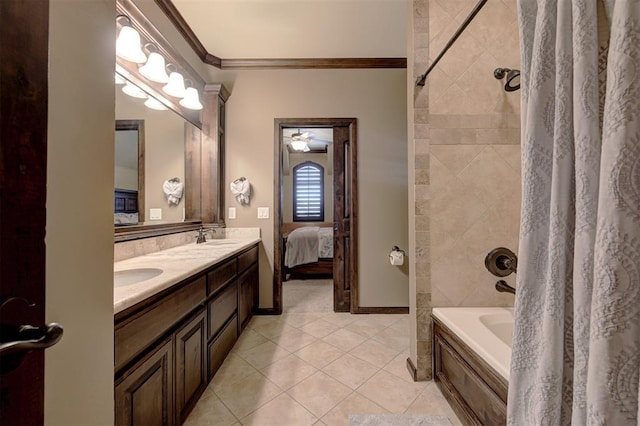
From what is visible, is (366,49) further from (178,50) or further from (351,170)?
(178,50)

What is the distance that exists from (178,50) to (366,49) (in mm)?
1812

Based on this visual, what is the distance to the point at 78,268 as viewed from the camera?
0.61 m

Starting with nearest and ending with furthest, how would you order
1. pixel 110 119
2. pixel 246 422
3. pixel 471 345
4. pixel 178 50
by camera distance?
pixel 110 119 → pixel 471 345 → pixel 246 422 → pixel 178 50

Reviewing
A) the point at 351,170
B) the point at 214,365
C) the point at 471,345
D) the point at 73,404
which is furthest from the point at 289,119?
the point at 73,404

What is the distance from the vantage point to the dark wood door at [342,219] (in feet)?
10.1

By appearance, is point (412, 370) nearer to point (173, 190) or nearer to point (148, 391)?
point (148, 391)

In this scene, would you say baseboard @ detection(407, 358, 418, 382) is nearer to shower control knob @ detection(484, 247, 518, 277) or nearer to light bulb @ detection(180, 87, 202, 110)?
shower control knob @ detection(484, 247, 518, 277)

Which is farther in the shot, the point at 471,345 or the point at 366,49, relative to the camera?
the point at 366,49

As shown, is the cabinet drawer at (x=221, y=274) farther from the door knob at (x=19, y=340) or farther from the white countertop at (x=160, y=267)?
the door knob at (x=19, y=340)

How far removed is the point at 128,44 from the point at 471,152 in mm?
2242

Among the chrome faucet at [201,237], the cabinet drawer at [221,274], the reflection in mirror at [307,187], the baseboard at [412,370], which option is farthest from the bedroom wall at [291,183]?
the baseboard at [412,370]

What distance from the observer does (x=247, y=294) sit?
2584mm

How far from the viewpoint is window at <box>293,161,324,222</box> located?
7.03m

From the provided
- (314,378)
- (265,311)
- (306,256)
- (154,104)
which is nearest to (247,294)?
(265,311)
